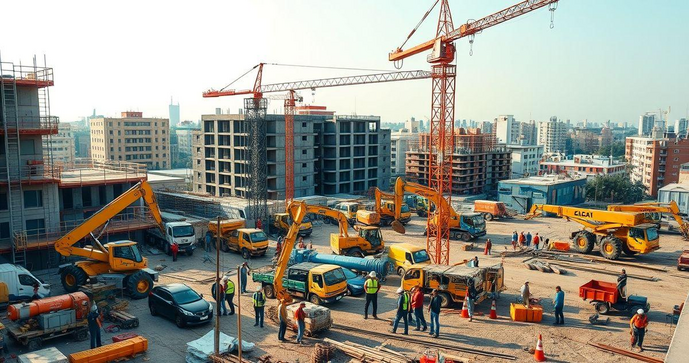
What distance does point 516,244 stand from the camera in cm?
3372

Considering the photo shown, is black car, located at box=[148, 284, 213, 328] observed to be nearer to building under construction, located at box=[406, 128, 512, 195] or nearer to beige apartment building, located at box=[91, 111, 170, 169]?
building under construction, located at box=[406, 128, 512, 195]

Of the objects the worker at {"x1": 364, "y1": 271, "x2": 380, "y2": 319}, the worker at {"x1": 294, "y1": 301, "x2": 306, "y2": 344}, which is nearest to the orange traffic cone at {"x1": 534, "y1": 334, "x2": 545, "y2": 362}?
the worker at {"x1": 364, "y1": 271, "x2": 380, "y2": 319}

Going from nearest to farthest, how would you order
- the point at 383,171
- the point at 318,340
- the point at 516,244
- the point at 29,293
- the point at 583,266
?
1. the point at 318,340
2. the point at 29,293
3. the point at 583,266
4. the point at 516,244
5. the point at 383,171

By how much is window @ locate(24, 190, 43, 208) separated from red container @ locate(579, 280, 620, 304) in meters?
27.1

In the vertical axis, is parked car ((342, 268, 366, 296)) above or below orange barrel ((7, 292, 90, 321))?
below

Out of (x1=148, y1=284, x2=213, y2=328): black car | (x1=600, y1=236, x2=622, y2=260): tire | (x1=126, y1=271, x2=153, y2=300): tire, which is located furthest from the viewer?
(x1=600, y1=236, x2=622, y2=260): tire

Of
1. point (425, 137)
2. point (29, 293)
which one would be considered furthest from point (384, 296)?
point (425, 137)

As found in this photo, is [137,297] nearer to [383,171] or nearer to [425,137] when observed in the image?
[383,171]

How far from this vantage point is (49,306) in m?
17.1

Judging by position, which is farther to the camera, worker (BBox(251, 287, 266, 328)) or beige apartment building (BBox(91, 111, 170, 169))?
beige apartment building (BBox(91, 111, 170, 169))

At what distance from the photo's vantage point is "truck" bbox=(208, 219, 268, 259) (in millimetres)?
30078

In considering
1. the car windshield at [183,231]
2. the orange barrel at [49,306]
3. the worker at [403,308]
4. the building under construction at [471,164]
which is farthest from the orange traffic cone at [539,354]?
the building under construction at [471,164]

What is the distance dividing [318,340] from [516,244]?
20.4 meters

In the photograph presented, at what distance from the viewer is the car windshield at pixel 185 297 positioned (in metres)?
19.1
